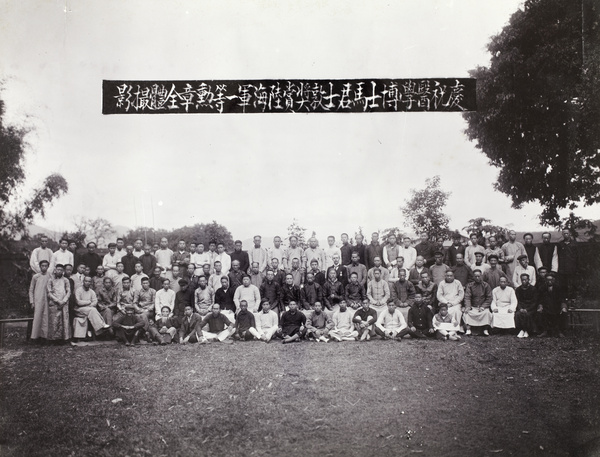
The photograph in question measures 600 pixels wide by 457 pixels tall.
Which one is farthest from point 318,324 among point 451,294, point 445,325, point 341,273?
point 451,294

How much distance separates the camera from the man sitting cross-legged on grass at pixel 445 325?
6950 mm

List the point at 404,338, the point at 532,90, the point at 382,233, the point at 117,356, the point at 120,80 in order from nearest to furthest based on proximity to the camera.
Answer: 1. the point at 120,80
2. the point at 117,356
3. the point at 404,338
4. the point at 532,90
5. the point at 382,233

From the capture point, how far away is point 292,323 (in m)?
7.11

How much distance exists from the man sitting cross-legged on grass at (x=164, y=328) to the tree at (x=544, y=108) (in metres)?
5.90

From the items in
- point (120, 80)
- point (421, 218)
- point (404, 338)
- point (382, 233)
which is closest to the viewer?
point (120, 80)

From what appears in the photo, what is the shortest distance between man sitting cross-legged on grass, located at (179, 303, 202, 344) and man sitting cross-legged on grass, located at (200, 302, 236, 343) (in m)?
0.09

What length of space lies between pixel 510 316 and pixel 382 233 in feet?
8.11

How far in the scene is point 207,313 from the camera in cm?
743

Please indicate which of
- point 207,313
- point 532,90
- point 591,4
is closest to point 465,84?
point 591,4

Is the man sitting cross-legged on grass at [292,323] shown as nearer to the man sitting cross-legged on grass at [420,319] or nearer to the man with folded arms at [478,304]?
the man sitting cross-legged on grass at [420,319]

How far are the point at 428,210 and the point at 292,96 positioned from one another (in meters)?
4.07

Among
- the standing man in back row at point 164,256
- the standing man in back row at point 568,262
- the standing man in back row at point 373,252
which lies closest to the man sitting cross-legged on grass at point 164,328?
the standing man in back row at point 164,256

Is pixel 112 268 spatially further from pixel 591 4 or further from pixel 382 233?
pixel 591 4

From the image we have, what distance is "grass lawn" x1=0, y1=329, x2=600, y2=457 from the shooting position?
4570 millimetres
